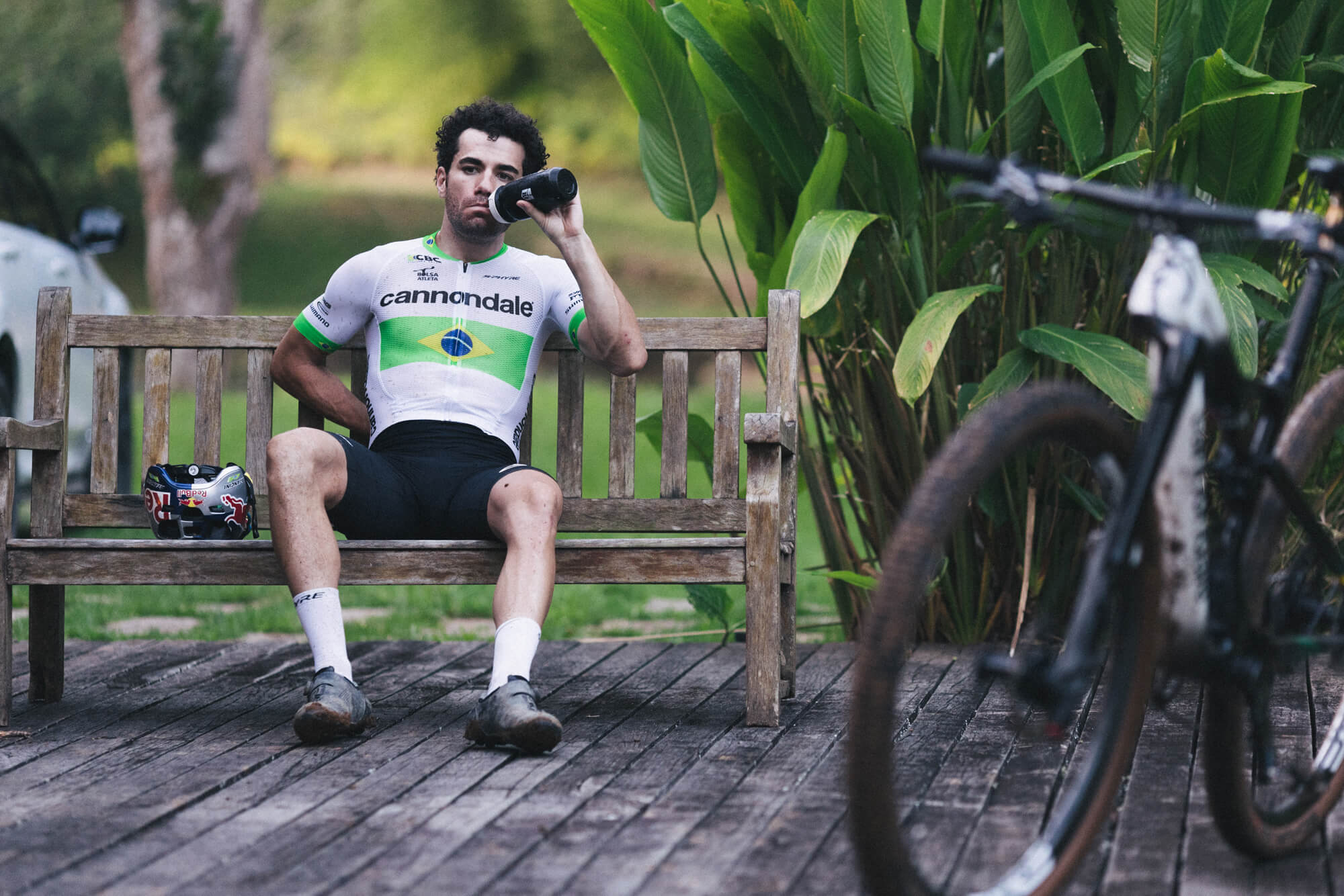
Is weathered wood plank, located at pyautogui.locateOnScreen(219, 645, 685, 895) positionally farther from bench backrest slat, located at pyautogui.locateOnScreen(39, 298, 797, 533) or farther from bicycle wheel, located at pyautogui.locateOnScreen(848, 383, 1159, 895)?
bicycle wheel, located at pyautogui.locateOnScreen(848, 383, 1159, 895)

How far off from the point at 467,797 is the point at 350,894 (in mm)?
518

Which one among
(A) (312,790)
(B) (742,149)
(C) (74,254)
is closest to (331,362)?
(C) (74,254)

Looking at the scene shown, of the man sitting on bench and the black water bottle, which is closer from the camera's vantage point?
the man sitting on bench

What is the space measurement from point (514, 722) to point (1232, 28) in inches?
88.9

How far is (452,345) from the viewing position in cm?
342

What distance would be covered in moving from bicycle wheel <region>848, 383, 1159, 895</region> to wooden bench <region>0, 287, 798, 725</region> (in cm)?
47

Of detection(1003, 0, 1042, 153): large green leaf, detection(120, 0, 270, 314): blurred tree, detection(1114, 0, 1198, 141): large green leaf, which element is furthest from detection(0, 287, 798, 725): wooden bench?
detection(120, 0, 270, 314): blurred tree

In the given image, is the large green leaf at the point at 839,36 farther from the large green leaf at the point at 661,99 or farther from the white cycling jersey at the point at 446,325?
the white cycling jersey at the point at 446,325

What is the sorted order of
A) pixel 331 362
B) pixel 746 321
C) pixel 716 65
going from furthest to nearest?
pixel 331 362
pixel 716 65
pixel 746 321

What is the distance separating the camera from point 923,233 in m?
3.99

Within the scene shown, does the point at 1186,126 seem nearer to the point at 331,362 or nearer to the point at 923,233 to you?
the point at 923,233

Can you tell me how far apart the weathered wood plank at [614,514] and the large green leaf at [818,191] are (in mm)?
579

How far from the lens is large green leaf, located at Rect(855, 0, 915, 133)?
3611mm

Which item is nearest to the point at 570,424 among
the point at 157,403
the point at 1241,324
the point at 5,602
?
the point at 157,403
